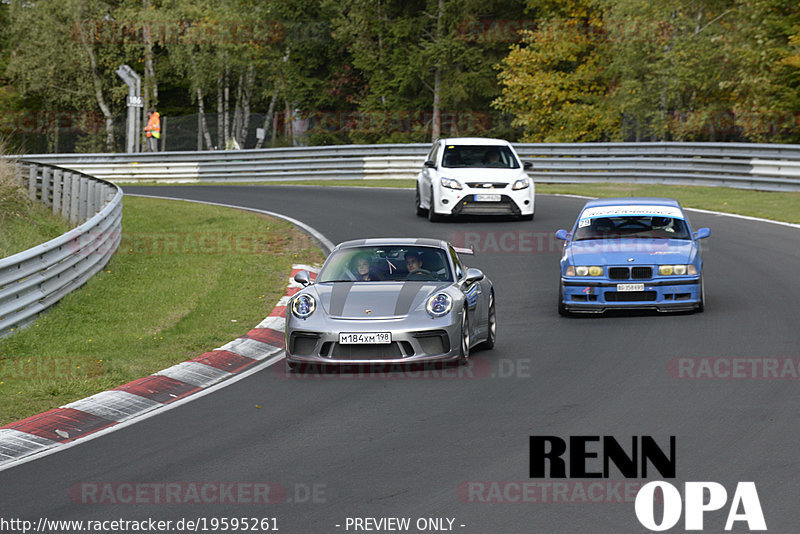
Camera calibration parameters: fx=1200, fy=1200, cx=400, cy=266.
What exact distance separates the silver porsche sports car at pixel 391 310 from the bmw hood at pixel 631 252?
2.38m

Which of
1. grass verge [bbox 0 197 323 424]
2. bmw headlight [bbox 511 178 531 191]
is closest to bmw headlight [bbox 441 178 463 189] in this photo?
bmw headlight [bbox 511 178 531 191]

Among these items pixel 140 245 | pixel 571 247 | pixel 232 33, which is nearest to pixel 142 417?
pixel 571 247

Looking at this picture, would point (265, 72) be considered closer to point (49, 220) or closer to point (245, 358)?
point (49, 220)

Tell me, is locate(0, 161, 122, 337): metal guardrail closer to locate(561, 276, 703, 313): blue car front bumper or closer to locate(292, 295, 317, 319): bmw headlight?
locate(292, 295, 317, 319): bmw headlight

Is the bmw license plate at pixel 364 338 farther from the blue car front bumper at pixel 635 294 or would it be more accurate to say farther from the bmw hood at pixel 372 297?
the blue car front bumper at pixel 635 294

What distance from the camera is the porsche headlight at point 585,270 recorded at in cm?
1446

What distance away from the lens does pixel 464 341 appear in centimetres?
1166

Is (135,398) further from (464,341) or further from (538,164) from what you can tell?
(538,164)

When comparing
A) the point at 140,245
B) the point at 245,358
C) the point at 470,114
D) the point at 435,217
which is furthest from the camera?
the point at 470,114

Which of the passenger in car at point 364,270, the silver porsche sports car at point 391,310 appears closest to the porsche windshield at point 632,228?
the silver porsche sports car at point 391,310

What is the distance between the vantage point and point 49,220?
73.5 ft

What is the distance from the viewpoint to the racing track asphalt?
22.7ft

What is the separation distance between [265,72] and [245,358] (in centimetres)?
5772

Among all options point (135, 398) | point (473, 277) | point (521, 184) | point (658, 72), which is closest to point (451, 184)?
point (521, 184)
